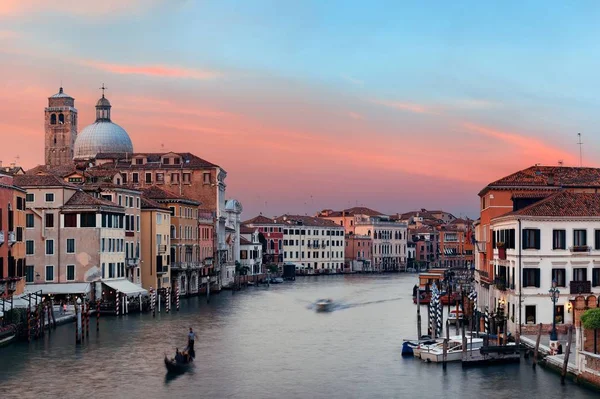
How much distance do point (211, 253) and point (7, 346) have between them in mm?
36238

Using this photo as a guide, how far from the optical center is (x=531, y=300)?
31.4m

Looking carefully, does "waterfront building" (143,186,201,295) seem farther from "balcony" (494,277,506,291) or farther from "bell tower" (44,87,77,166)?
"bell tower" (44,87,77,166)

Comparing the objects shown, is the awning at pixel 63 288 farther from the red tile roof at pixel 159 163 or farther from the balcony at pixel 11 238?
the red tile roof at pixel 159 163

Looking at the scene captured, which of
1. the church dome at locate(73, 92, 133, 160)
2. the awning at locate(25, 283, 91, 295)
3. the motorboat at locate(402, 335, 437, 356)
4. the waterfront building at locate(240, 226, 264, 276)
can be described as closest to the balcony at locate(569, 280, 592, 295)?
the motorboat at locate(402, 335, 437, 356)

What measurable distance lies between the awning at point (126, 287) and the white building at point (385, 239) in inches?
2899

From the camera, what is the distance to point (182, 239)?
5975 centimetres

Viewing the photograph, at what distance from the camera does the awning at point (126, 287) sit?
4644 cm

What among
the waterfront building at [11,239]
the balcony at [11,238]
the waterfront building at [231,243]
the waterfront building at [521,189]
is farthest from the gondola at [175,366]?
the waterfront building at [231,243]

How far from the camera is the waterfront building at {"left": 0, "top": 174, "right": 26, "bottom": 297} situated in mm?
34062

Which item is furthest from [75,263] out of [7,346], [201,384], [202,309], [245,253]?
[245,253]

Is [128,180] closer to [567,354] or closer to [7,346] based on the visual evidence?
[7,346]

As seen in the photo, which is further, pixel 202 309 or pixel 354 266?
pixel 354 266

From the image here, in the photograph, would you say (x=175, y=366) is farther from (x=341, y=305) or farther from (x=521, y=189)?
(x=341, y=305)

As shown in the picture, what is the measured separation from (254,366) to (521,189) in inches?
543
